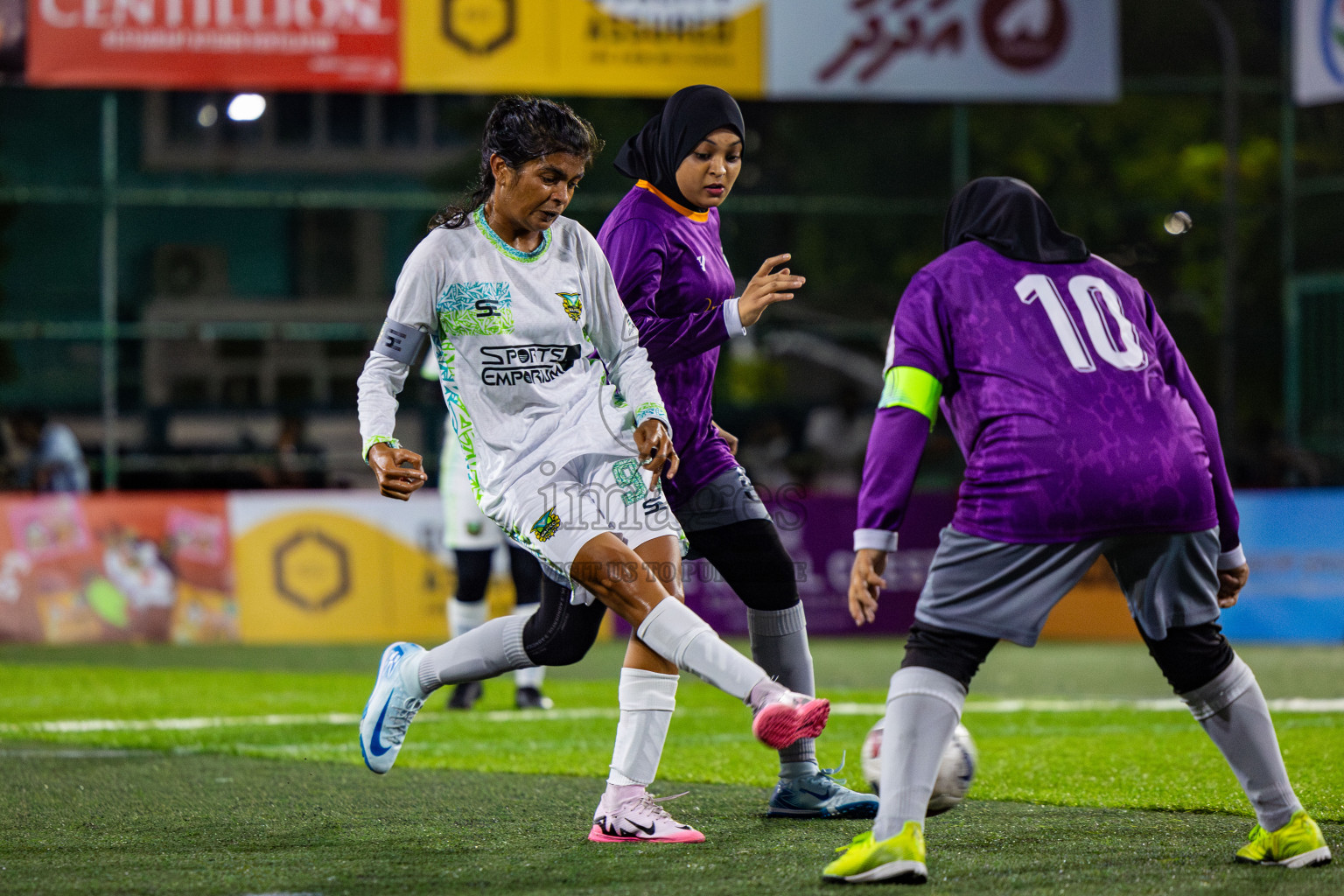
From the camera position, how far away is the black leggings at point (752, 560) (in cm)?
541

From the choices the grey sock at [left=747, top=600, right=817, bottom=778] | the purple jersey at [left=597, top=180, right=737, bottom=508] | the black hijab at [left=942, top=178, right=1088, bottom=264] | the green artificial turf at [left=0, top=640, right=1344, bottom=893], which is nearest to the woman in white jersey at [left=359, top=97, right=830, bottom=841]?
the purple jersey at [left=597, top=180, right=737, bottom=508]

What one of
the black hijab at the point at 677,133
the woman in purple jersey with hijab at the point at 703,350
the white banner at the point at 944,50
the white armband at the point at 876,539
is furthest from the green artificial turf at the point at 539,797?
the white banner at the point at 944,50

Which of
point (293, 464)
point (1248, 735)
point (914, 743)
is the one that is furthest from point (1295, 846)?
point (293, 464)

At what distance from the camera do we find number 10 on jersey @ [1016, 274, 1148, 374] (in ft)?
13.6

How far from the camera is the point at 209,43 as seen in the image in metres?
17.2

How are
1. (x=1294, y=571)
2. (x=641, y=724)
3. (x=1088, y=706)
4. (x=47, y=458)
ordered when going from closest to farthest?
(x=641, y=724)
(x=1088, y=706)
(x=1294, y=571)
(x=47, y=458)

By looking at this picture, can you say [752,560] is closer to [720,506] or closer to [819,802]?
[720,506]

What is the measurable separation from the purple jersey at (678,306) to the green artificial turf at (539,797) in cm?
113

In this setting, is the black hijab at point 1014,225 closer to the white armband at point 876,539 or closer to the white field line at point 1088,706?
the white armband at point 876,539

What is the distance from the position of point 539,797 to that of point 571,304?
1826 mm

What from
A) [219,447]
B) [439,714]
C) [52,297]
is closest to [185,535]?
[219,447]

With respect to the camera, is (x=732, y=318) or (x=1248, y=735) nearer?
(x=1248, y=735)

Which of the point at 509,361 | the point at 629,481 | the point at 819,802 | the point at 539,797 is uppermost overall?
the point at 509,361

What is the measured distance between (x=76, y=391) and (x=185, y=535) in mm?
6809
